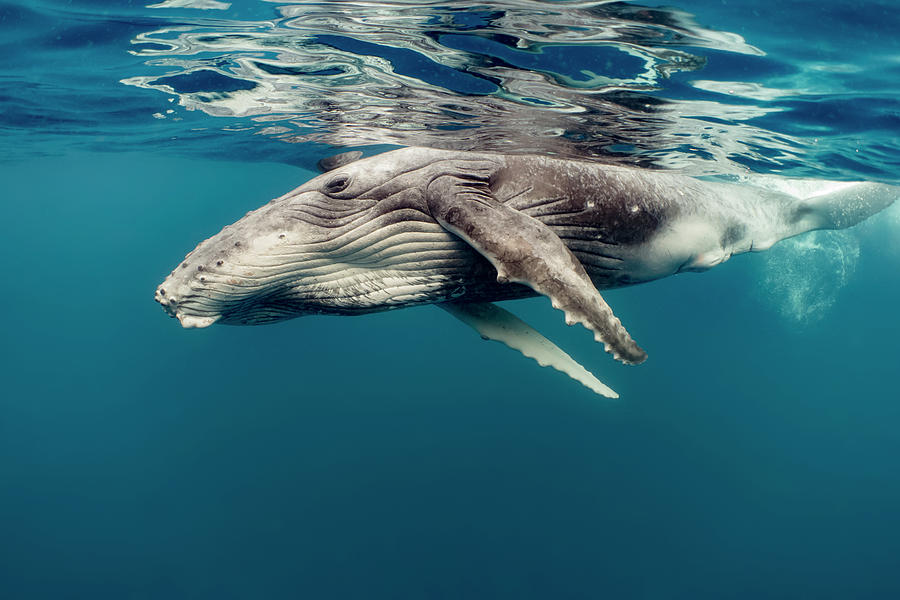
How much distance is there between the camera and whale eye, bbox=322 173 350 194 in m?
4.66

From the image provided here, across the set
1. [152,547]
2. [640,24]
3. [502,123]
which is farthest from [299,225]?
[152,547]

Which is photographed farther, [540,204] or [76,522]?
[76,522]

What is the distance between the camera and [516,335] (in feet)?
16.5

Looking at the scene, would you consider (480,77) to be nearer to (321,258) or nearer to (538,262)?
(321,258)

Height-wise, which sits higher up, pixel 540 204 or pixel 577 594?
pixel 540 204

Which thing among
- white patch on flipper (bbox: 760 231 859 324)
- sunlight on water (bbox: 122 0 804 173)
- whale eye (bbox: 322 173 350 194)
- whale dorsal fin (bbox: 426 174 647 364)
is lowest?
white patch on flipper (bbox: 760 231 859 324)

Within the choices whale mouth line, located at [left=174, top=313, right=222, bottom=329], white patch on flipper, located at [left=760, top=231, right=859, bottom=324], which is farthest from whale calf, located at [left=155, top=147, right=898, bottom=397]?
white patch on flipper, located at [left=760, top=231, right=859, bottom=324]

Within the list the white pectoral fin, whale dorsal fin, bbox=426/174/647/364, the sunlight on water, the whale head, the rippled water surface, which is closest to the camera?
whale dorsal fin, bbox=426/174/647/364

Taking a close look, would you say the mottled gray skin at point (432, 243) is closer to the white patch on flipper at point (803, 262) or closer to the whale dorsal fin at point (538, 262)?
the whale dorsal fin at point (538, 262)

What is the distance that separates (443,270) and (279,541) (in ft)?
91.1

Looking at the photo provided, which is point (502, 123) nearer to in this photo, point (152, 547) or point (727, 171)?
point (727, 171)

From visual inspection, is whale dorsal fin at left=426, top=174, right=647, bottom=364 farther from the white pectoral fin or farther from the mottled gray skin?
the white pectoral fin

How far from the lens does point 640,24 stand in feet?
19.4

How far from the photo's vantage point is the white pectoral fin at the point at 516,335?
4586 mm
